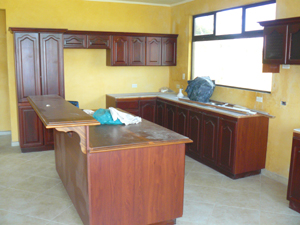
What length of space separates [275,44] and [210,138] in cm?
167

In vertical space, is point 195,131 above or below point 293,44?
below

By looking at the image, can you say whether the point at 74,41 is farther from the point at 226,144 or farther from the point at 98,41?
the point at 226,144

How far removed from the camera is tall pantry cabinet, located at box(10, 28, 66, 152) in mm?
5309

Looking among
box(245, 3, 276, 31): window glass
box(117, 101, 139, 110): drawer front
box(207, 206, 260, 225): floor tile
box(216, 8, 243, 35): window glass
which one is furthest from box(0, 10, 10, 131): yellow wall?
box(207, 206, 260, 225): floor tile

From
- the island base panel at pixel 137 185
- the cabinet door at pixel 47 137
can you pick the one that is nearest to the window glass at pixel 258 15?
the island base panel at pixel 137 185

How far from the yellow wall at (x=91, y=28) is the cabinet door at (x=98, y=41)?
0.33 meters

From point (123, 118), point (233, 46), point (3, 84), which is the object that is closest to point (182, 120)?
point (233, 46)

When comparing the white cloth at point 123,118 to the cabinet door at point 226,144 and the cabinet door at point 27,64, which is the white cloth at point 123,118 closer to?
the cabinet door at point 226,144

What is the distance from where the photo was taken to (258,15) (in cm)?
458

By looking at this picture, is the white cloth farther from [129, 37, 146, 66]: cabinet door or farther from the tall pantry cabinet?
[129, 37, 146, 66]: cabinet door

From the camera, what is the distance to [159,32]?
6762 millimetres

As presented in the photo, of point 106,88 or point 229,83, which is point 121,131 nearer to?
point 229,83

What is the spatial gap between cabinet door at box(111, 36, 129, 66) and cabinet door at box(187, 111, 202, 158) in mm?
1921

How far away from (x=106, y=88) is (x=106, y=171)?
13.0 feet
